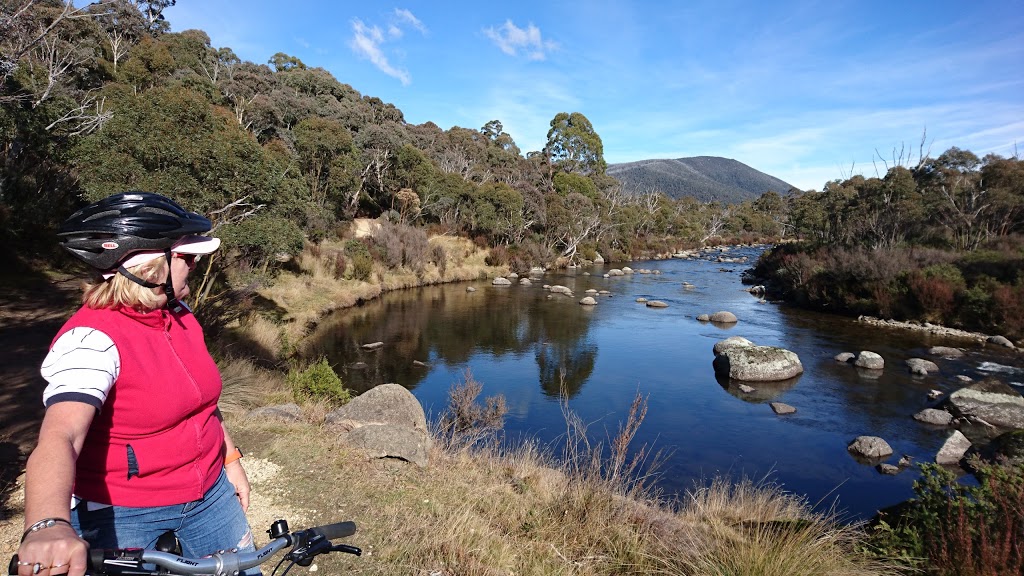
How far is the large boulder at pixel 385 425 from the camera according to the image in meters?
6.36

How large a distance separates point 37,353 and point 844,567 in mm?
11978

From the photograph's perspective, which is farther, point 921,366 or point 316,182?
point 316,182

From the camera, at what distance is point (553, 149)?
66.1m

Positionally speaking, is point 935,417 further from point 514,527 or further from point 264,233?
point 264,233

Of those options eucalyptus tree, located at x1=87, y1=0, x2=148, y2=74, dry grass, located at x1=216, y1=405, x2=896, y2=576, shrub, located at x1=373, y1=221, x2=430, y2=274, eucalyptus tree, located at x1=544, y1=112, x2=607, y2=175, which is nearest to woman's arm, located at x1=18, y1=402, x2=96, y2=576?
dry grass, located at x1=216, y1=405, x2=896, y2=576

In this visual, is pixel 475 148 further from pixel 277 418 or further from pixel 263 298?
pixel 277 418

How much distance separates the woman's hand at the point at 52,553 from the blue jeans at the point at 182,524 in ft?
1.77

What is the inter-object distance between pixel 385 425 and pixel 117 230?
5.38 metres

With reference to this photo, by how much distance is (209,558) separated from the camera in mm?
1682

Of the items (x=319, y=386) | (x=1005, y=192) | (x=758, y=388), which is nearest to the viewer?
(x=319, y=386)

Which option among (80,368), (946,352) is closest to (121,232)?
(80,368)

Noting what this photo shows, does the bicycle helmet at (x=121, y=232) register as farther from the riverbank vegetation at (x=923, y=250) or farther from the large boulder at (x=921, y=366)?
the riverbank vegetation at (x=923, y=250)

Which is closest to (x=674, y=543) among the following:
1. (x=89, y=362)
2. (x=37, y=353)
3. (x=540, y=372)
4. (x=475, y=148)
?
(x=89, y=362)

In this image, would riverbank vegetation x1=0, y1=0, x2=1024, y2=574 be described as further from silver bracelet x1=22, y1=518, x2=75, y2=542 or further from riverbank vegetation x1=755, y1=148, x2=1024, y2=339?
silver bracelet x1=22, y1=518, x2=75, y2=542
